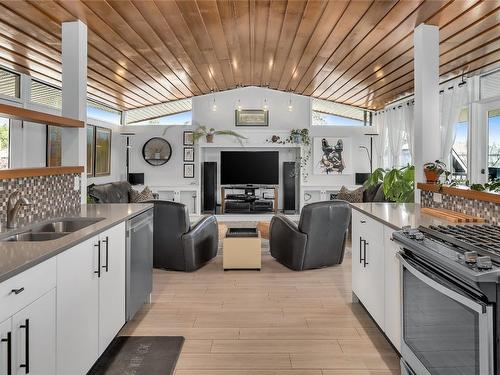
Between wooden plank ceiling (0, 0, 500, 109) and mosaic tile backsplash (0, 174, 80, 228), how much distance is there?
4.85ft

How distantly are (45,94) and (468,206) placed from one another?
5889mm

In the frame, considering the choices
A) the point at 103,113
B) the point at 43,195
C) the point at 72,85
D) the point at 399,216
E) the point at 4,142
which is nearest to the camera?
the point at 399,216

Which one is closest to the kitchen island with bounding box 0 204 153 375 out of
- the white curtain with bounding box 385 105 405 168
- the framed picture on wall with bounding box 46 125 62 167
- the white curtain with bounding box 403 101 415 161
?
the framed picture on wall with bounding box 46 125 62 167

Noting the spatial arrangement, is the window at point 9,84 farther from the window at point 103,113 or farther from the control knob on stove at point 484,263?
the control knob on stove at point 484,263

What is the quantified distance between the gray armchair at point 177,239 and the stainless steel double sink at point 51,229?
1697 millimetres

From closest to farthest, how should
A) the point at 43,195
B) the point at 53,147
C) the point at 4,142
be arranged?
the point at 43,195 → the point at 4,142 → the point at 53,147

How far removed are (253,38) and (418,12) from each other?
2.48m

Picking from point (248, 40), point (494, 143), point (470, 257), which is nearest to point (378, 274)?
point (470, 257)

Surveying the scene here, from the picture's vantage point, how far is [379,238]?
2.81 m

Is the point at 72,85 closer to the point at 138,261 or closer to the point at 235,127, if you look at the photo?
the point at 138,261

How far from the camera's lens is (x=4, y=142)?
5137 millimetres

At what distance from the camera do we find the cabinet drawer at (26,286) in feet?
4.55

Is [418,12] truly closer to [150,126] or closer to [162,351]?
[162,351]

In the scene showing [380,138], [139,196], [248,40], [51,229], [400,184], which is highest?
[248,40]
